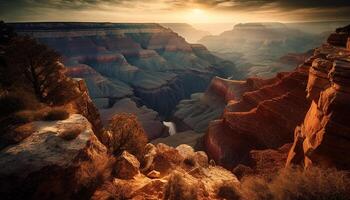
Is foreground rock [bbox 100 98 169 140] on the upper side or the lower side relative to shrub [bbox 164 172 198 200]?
lower

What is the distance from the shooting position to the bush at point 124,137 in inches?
752

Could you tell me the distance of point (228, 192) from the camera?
1321cm

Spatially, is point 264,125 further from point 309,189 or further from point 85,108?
point 309,189

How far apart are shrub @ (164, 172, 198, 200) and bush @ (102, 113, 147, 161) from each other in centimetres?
756

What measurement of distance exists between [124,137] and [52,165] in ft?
34.2

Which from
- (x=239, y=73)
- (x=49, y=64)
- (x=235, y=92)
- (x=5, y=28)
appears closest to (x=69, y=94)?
(x=49, y=64)

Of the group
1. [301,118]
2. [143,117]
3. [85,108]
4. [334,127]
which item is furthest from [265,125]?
[143,117]

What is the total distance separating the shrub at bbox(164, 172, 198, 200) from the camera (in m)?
10.9

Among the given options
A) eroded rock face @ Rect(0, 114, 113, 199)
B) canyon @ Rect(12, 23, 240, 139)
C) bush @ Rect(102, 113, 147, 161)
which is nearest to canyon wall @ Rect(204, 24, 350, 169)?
bush @ Rect(102, 113, 147, 161)

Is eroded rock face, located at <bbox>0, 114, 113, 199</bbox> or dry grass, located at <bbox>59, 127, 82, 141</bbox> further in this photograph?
dry grass, located at <bbox>59, 127, 82, 141</bbox>

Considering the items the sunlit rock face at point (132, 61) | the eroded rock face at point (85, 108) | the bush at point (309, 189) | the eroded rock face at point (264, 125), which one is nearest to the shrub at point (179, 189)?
the bush at point (309, 189)

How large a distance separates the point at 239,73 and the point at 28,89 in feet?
434

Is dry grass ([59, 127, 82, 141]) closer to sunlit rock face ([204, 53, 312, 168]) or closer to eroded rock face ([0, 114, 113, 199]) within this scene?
eroded rock face ([0, 114, 113, 199])

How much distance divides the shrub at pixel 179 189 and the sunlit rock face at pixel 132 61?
64.4 m
